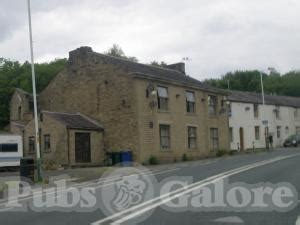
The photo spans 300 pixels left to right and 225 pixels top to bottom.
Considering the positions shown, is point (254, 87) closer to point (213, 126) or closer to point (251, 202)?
point (213, 126)

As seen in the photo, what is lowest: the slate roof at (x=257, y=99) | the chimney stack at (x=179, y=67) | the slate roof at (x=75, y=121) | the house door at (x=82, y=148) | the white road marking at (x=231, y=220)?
the white road marking at (x=231, y=220)

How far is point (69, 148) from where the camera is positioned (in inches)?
1393

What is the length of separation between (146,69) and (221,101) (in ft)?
30.6

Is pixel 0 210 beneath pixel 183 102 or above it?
beneath

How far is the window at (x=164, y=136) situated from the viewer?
126 ft

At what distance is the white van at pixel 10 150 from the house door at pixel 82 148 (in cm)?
408

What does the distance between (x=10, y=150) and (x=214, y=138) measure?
1791cm

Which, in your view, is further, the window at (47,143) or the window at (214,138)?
the window at (214,138)

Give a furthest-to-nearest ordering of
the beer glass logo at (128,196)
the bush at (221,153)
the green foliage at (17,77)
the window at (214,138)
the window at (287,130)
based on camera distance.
→ 1. the window at (287,130)
2. the green foliage at (17,77)
3. the window at (214,138)
4. the bush at (221,153)
5. the beer glass logo at (128,196)

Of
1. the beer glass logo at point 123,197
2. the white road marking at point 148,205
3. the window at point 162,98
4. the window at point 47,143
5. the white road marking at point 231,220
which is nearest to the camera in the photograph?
the white road marking at point 231,220

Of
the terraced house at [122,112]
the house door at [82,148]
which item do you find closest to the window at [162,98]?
the terraced house at [122,112]

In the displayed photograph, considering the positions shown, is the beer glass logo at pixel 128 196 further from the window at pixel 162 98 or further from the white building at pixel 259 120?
the white building at pixel 259 120

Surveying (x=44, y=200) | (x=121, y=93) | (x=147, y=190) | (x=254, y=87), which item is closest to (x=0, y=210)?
(x=44, y=200)

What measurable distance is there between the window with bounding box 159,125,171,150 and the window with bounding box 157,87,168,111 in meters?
1.43
